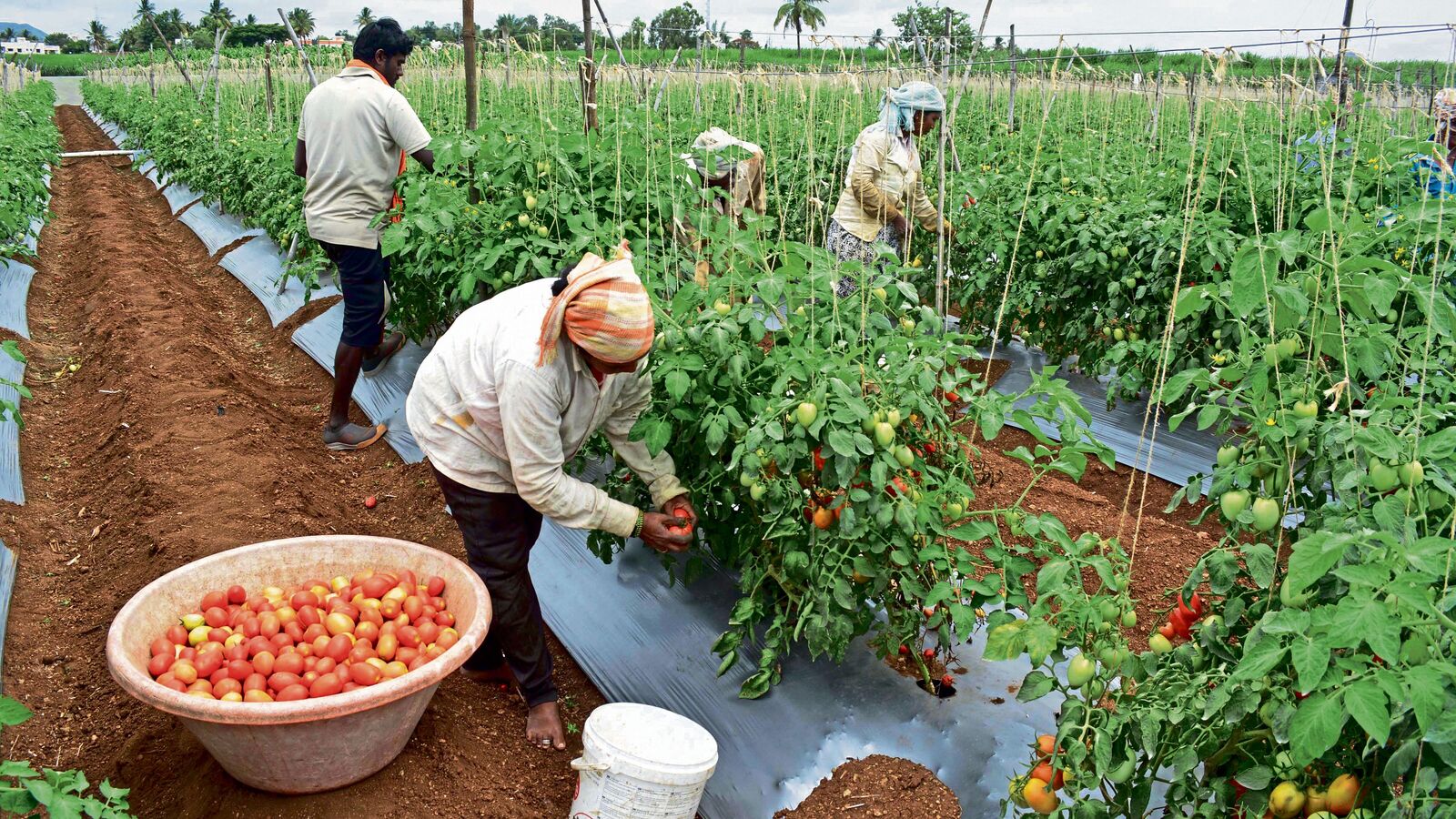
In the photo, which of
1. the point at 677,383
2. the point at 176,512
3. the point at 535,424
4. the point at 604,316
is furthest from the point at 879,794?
the point at 176,512

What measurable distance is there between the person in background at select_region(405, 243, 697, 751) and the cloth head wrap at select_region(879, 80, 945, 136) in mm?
2457

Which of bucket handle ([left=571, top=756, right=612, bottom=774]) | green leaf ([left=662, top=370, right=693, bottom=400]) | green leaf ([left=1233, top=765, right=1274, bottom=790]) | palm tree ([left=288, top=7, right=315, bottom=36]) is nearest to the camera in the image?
green leaf ([left=1233, top=765, right=1274, bottom=790])

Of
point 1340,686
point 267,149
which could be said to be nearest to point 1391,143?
point 1340,686

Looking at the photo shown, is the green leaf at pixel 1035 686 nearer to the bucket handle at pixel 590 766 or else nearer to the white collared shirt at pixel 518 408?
the bucket handle at pixel 590 766

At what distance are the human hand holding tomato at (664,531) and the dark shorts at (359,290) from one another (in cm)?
241

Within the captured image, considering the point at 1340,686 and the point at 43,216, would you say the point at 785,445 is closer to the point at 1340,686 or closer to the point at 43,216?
the point at 1340,686

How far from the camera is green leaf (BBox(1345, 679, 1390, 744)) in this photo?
133 centimetres

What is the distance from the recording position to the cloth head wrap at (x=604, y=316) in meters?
2.17

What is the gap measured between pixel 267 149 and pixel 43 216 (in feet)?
9.90

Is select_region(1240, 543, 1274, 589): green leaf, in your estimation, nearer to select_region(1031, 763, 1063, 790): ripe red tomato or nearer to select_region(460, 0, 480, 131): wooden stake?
select_region(1031, 763, 1063, 790): ripe red tomato

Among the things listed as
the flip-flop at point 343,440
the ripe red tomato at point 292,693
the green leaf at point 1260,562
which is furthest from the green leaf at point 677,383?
the flip-flop at point 343,440

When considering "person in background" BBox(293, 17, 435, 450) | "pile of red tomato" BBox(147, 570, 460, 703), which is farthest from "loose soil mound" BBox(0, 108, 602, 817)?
"person in background" BBox(293, 17, 435, 450)

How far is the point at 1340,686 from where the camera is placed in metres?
1.42

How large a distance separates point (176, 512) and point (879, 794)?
2.73 meters
